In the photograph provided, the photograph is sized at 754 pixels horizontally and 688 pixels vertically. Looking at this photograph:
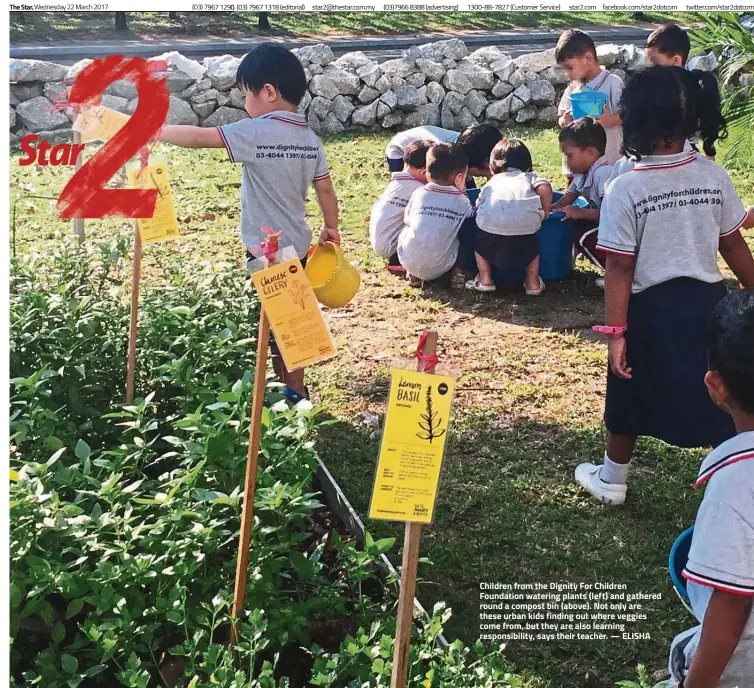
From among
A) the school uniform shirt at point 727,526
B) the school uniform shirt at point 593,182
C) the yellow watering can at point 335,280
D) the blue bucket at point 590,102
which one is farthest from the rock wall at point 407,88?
the school uniform shirt at point 727,526

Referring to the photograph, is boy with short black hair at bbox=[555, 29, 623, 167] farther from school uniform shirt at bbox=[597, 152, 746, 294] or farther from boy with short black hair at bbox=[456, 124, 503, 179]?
school uniform shirt at bbox=[597, 152, 746, 294]

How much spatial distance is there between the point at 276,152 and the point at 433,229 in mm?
1624

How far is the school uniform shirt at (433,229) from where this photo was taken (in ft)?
15.8

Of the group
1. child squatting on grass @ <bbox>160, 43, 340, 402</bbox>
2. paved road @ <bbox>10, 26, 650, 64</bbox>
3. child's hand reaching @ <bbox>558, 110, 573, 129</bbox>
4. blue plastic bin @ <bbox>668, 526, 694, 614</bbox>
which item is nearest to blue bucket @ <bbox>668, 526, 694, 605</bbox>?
blue plastic bin @ <bbox>668, 526, 694, 614</bbox>

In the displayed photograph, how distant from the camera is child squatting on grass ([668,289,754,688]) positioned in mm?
1469

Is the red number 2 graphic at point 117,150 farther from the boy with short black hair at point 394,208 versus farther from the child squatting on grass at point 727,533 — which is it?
the boy with short black hair at point 394,208

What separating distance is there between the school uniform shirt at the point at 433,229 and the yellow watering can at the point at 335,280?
1617mm

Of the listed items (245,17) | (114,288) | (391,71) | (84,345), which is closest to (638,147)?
(84,345)

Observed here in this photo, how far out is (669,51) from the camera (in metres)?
4.48

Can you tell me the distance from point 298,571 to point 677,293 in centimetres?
134

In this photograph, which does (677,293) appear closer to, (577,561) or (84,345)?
(577,561)

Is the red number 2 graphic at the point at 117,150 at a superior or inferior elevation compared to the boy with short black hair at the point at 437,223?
superior

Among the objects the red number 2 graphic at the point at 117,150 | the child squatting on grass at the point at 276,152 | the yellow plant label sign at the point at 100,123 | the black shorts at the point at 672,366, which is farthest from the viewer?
the child squatting on grass at the point at 276,152

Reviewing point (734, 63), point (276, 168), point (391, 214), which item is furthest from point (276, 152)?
point (734, 63)
